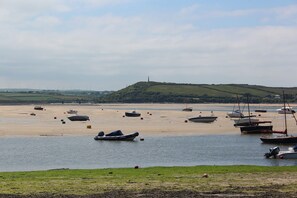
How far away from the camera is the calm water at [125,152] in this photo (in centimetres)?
3697

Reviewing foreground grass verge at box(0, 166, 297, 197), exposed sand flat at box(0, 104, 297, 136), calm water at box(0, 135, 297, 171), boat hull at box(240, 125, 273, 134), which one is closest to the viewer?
foreground grass verge at box(0, 166, 297, 197)

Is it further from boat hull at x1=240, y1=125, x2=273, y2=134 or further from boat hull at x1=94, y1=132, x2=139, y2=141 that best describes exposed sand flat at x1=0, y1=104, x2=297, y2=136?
boat hull at x1=94, y1=132, x2=139, y2=141

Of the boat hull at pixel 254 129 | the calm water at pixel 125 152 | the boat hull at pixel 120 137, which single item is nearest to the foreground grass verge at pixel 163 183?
the calm water at pixel 125 152

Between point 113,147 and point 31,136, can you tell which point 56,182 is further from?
point 31,136

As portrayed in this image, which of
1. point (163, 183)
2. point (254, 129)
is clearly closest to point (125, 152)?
point (163, 183)

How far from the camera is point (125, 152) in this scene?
46.3 metres

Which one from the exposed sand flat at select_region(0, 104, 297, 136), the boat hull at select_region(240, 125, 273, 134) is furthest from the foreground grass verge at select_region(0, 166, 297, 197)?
the boat hull at select_region(240, 125, 273, 134)

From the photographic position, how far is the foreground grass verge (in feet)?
61.9

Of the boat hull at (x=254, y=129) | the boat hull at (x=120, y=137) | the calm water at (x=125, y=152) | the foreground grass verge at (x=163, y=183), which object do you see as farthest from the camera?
the boat hull at (x=254, y=129)

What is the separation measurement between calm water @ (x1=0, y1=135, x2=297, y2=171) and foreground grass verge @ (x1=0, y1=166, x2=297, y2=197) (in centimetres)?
1047

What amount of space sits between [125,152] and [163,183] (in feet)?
83.2

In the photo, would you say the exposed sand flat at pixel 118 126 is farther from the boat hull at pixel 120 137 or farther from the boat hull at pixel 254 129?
the boat hull at pixel 120 137

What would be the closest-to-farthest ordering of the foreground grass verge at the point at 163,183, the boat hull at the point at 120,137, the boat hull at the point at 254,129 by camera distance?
the foreground grass verge at the point at 163,183, the boat hull at the point at 120,137, the boat hull at the point at 254,129

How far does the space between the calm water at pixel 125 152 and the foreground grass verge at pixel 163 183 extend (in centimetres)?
1047
